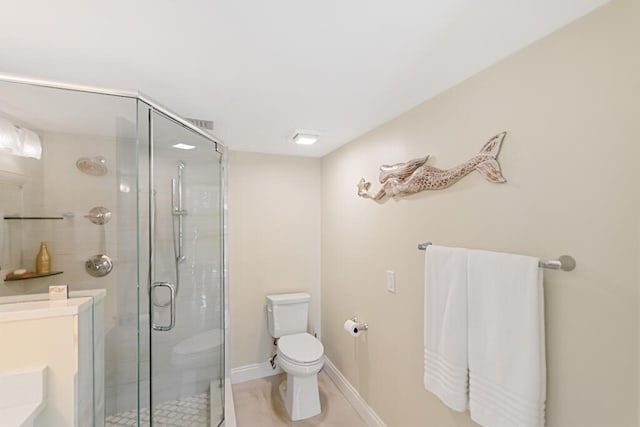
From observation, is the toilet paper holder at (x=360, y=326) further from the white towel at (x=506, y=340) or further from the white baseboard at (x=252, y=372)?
the white baseboard at (x=252, y=372)

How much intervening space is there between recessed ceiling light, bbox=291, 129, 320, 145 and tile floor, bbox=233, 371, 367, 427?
2297mm

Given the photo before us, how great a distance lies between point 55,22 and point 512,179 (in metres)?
1.90

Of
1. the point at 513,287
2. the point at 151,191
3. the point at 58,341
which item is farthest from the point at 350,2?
the point at 58,341

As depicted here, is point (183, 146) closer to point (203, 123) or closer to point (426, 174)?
point (203, 123)

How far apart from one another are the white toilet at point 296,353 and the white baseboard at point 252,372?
40 cm

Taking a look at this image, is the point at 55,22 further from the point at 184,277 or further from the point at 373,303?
the point at 373,303

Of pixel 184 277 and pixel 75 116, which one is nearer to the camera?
pixel 75 116

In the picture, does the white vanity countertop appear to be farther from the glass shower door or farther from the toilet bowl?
the toilet bowl

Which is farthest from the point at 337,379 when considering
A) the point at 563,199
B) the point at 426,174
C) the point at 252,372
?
the point at 563,199

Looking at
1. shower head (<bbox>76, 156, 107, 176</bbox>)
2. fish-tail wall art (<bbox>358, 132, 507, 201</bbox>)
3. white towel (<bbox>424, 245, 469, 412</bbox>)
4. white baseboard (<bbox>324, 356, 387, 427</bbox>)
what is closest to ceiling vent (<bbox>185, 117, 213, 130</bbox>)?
shower head (<bbox>76, 156, 107, 176</bbox>)

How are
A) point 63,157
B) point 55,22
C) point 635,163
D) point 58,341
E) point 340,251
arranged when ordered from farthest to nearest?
1. point 340,251
2. point 63,157
3. point 58,341
4. point 55,22
5. point 635,163

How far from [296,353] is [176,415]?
0.93 meters

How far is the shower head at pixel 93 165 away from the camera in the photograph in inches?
65.9

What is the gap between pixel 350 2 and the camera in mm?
891
